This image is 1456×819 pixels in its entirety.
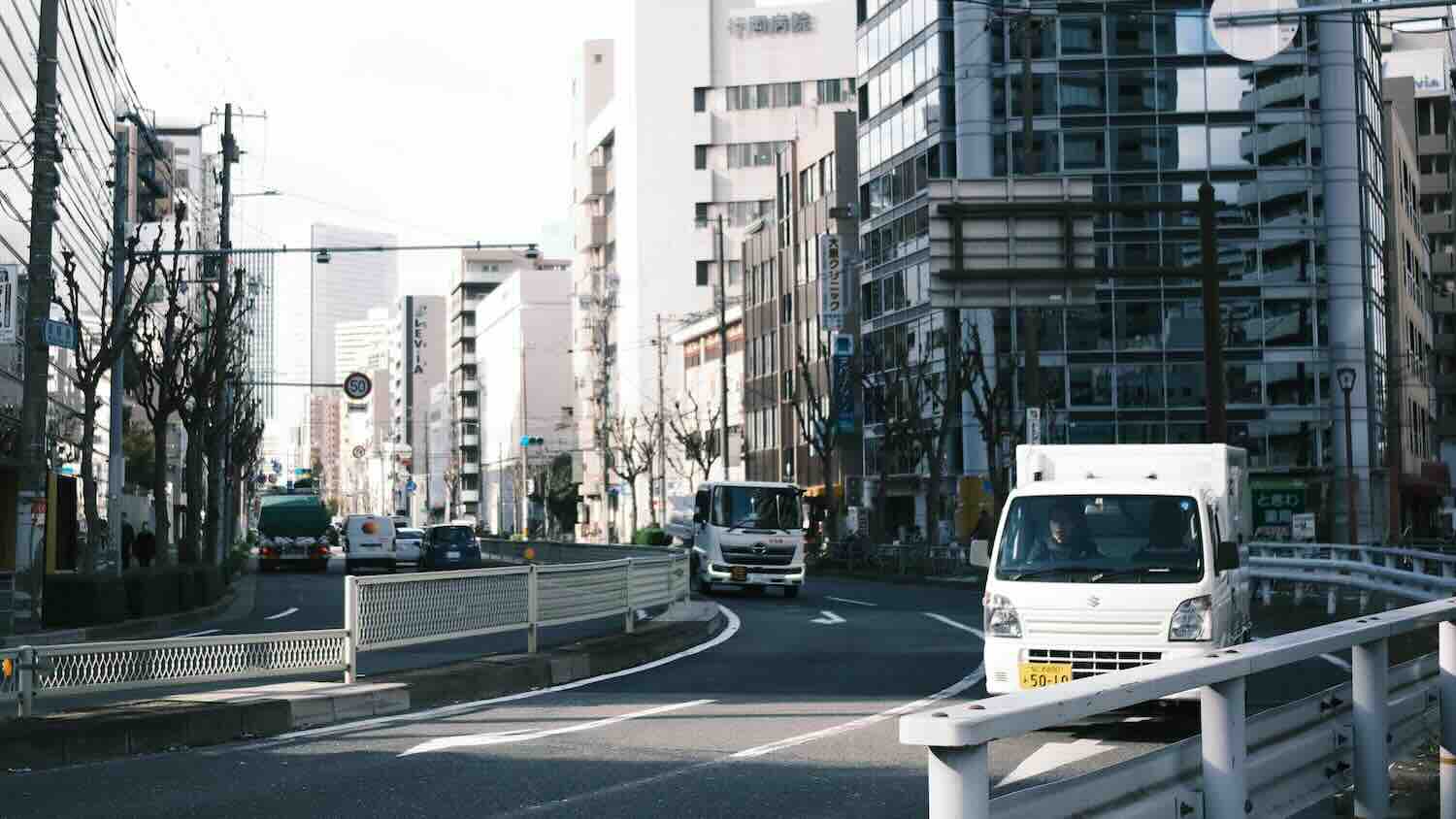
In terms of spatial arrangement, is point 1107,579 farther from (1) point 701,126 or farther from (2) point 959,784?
(1) point 701,126

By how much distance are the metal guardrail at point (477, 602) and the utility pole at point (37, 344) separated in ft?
25.2

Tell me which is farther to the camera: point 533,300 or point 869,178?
point 533,300

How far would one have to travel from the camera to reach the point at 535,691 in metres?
16.9

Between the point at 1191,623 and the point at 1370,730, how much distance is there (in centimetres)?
508

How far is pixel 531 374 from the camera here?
15750 cm

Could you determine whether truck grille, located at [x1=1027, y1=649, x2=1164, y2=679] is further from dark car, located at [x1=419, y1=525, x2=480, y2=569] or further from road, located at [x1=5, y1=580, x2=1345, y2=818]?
dark car, located at [x1=419, y1=525, x2=480, y2=569]

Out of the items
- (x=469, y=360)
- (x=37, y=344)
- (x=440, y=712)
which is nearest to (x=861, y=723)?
(x=440, y=712)

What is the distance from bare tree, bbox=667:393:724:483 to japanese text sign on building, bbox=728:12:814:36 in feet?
80.6

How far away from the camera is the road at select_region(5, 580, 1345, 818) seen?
9602 millimetres

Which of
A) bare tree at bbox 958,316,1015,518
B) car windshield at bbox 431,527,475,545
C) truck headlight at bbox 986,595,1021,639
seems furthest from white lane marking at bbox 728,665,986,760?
car windshield at bbox 431,527,475,545

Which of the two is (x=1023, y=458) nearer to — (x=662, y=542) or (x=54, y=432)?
(x=54, y=432)

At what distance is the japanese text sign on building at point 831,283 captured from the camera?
261 feet

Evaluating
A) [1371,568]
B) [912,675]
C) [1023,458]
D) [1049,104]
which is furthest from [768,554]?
[1049,104]

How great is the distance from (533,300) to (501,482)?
57.6 feet
